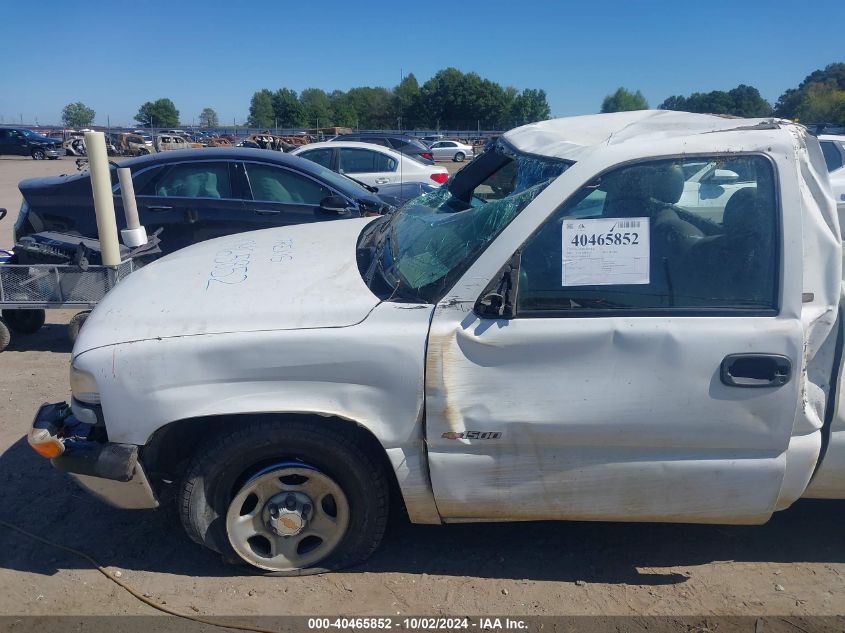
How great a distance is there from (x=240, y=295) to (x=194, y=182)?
459 centimetres

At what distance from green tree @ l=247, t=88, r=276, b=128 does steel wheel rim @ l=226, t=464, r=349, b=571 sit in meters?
99.8

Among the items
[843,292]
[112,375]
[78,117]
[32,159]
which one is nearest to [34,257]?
[112,375]

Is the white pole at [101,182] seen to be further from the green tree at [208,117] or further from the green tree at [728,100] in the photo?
the green tree at [208,117]

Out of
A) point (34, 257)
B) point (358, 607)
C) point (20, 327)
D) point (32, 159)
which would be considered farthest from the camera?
point (32, 159)

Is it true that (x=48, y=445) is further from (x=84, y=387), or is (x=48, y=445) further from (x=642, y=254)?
(x=642, y=254)

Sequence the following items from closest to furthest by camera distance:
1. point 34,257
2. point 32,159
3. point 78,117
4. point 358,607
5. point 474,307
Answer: point 474,307 → point 358,607 → point 34,257 → point 32,159 → point 78,117

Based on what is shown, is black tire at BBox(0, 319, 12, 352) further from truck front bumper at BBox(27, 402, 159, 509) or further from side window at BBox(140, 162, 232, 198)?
truck front bumper at BBox(27, 402, 159, 509)

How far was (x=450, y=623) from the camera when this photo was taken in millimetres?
2791

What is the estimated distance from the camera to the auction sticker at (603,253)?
8.73 ft

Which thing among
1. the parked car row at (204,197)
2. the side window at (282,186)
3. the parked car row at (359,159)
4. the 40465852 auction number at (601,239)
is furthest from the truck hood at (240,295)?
the parked car row at (359,159)

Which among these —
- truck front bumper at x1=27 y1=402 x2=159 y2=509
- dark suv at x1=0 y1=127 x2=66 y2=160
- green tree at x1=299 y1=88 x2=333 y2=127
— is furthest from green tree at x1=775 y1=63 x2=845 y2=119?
green tree at x1=299 y1=88 x2=333 y2=127

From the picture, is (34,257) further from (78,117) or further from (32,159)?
(78,117)

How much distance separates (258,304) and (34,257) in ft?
13.0

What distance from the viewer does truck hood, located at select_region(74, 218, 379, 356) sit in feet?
8.98
